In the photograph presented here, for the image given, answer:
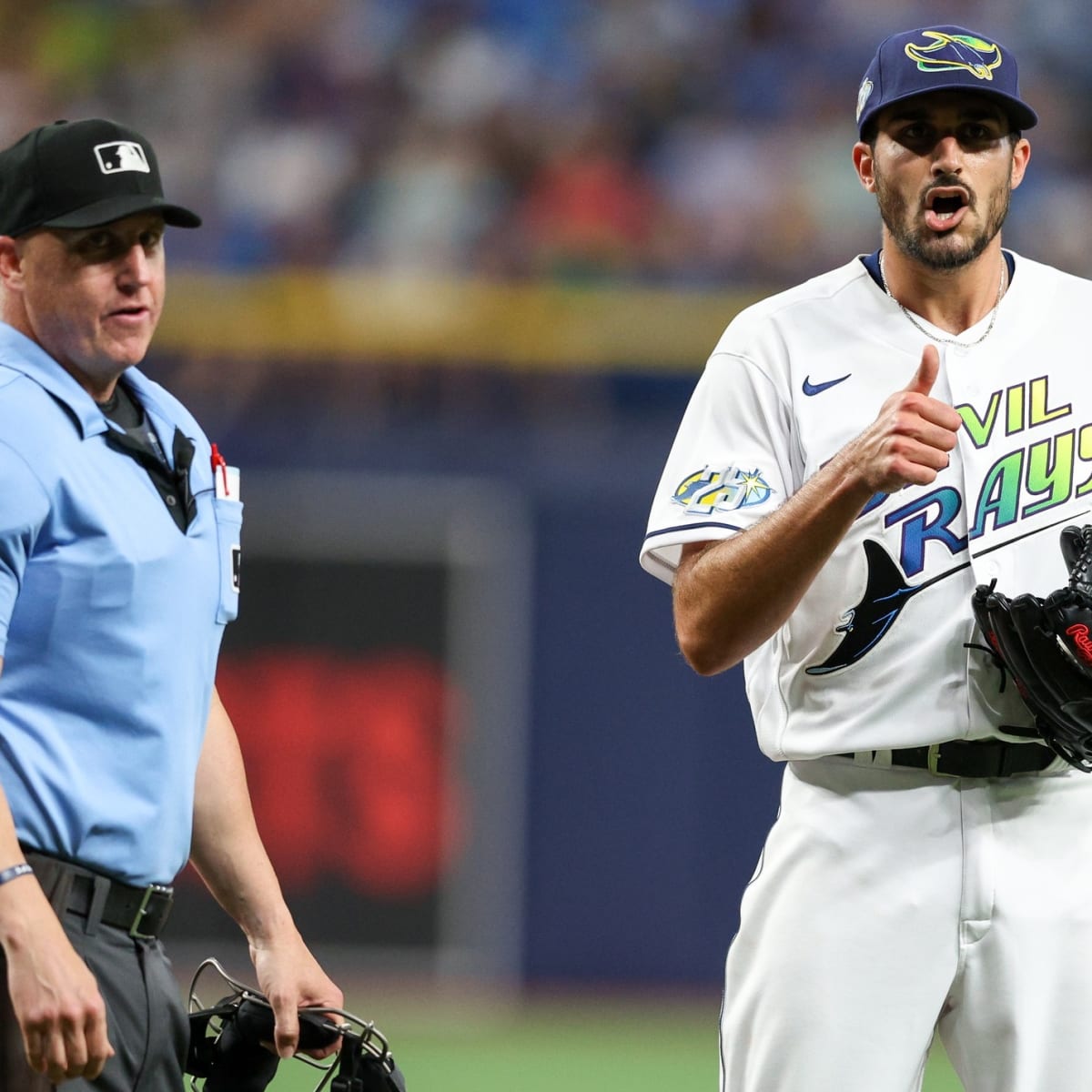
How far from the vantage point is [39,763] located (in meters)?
2.94

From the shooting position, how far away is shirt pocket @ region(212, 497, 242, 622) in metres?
3.30

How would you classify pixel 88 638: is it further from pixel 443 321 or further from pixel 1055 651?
pixel 443 321

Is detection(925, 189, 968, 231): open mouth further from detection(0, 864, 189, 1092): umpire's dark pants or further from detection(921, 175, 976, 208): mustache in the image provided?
detection(0, 864, 189, 1092): umpire's dark pants

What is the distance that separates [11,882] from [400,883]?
6063mm

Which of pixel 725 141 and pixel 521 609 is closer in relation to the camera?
pixel 521 609

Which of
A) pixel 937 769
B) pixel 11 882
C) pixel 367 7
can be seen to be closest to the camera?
pixel 11 882

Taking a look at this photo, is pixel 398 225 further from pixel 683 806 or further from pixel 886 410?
pixel 886 410


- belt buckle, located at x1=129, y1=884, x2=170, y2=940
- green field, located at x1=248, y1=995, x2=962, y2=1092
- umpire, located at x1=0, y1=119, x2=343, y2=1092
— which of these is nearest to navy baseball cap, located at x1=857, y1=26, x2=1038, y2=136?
umpire, located at x1=0, y1=119, x2=343, y2=1092

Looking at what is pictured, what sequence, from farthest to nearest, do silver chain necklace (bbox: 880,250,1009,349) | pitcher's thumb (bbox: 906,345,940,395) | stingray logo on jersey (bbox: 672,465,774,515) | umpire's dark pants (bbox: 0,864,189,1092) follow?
silver chain necklace (bbox: 880,250,1009,349) → stingray logo on jersey (bbox: 672,465,774,515) → pitcher's thumb (bbox: 906,345,940,395) → umpire's dark pants (bbox: 0,864,189,1092)

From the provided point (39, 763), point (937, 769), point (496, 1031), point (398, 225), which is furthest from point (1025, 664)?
point (398, 225)

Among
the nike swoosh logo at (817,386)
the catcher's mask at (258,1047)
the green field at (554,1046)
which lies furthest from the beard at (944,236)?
the green field at (554,1046)

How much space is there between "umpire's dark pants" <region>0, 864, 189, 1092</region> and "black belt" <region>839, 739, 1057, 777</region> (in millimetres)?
1263

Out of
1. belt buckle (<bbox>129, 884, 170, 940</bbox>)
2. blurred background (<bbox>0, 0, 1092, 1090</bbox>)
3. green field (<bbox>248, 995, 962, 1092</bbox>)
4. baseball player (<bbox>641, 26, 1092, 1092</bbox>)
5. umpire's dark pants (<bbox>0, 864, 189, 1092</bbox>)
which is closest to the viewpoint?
umpire's dark pants (<bbox>0, 864, 189, 1092</bbox>)

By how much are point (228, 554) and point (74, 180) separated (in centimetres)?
65
